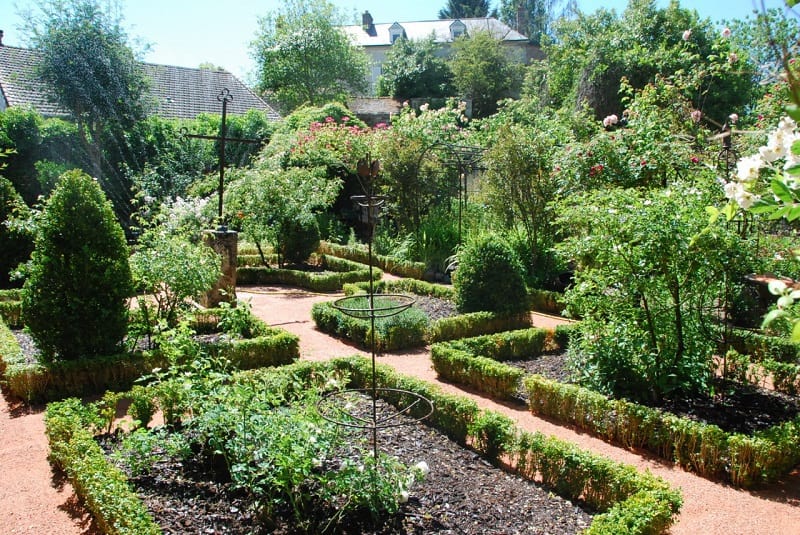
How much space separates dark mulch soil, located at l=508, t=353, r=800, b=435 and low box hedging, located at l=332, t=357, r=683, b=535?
150cm

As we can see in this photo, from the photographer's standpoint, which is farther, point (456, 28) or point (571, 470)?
point (456, 28)

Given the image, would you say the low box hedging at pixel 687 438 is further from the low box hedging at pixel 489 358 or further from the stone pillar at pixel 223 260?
the stone pillar at pixel 223 260

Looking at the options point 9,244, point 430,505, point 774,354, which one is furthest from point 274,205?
point 430,505

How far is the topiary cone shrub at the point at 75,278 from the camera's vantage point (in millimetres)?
6445

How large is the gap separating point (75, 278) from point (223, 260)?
10.3ft

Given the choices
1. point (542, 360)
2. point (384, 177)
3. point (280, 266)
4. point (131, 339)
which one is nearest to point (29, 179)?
point (280, 266)

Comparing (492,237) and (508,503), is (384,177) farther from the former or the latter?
(508,503)

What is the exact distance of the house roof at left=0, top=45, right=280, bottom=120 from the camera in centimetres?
1933

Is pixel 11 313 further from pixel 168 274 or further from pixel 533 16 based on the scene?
pixel 533 16

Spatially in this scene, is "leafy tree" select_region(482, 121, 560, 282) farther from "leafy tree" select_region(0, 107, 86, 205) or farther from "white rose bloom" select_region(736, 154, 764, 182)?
"leafy tree" select_region(0, 107, 86, 205)

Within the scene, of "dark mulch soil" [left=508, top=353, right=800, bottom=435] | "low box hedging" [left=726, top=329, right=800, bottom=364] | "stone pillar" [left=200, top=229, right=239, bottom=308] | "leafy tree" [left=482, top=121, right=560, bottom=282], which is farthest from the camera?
"leafy tree" [left=482, top=121, right=560, bottom=282]

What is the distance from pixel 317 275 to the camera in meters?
12.1

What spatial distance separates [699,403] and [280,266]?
373 inches

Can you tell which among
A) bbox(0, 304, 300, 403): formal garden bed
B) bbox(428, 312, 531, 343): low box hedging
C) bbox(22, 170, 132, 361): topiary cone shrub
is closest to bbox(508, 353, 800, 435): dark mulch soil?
bbox(428, 312, 531, 343): low box hedging
